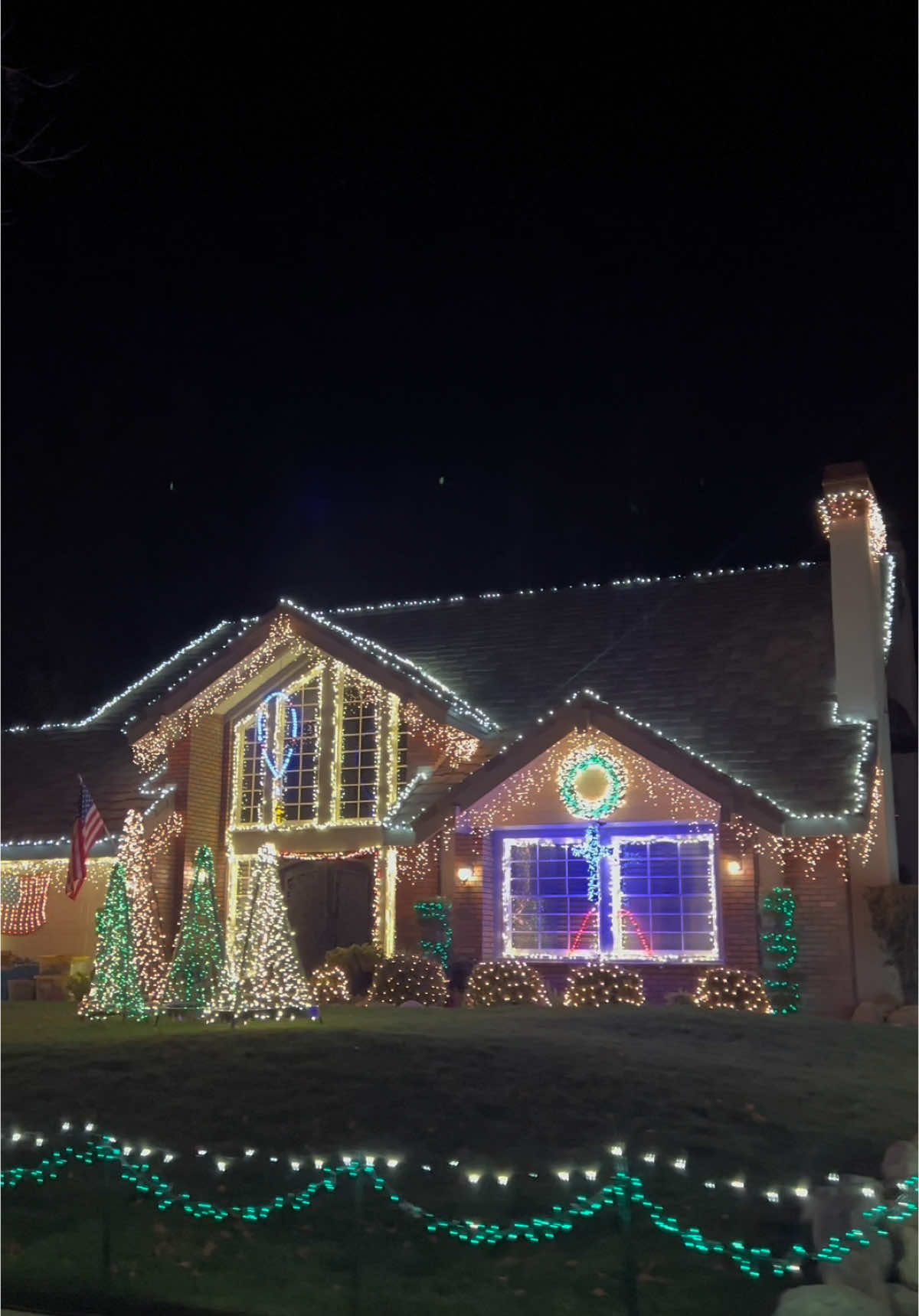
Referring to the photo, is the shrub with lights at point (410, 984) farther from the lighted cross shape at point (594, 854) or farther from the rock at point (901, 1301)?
the rock at point (901, 1301)

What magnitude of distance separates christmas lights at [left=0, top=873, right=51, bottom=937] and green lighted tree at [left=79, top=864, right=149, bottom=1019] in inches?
258

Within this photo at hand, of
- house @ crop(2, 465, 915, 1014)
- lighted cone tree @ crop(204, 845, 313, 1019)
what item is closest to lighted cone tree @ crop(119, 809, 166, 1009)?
house @ crop(2, 465, 915, 1014)

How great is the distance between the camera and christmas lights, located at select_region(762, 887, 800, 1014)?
1527 centimetres

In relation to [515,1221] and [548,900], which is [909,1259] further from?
[548,900]

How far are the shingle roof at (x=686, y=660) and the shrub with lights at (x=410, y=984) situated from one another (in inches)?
160

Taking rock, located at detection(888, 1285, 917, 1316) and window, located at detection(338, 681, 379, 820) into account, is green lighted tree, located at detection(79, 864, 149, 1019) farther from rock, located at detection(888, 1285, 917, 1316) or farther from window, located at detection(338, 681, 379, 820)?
rock, located at detection(888, 1285, 917, 1316)

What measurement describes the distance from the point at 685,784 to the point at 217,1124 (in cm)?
Result: 868

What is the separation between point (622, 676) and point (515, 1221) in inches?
487

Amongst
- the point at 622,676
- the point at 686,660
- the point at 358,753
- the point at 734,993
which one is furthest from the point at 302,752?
the point at 734,993

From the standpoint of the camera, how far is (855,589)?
1798 centimetres

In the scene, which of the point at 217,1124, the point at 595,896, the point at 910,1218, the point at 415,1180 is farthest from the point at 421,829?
the point at 910,1218

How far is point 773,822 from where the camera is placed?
15.2 meters

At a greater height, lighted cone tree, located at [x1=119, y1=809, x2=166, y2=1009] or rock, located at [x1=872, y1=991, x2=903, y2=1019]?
lighted cone tree, located at [x1=119, y1=809, x2=166, y2=1009]

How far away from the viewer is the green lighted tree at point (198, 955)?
14.2 meters
